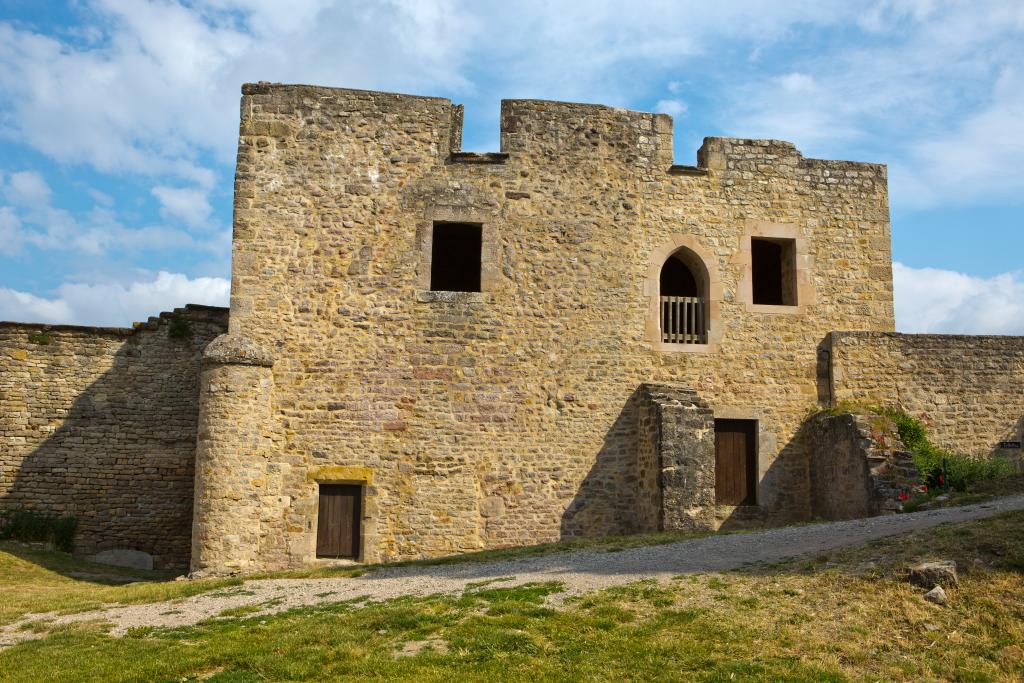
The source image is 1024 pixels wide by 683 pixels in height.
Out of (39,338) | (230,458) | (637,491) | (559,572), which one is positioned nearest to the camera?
(559,572)

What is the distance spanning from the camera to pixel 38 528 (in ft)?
47.2

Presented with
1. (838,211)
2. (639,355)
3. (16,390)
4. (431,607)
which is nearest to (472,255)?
(639,355)

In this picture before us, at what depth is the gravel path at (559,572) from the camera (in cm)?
943

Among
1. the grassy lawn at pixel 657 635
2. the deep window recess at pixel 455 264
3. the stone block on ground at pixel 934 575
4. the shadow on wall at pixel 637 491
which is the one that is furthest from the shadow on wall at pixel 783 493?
the stone block on ground at pixel 934 575

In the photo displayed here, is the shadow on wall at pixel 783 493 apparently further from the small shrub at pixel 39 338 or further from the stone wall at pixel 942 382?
the small shrub at pixel 39 338

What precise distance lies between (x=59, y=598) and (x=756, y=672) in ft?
27.6

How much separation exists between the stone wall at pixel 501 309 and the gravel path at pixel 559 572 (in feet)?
8.43

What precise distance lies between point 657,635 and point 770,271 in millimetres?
10405

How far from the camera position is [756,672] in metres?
6.78

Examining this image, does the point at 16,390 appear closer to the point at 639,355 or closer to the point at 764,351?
the point at 639,355

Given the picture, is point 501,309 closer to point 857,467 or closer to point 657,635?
point 857,467

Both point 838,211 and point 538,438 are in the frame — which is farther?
point 838,211

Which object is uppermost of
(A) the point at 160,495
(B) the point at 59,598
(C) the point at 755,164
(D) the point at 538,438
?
(C) the point at 755,164

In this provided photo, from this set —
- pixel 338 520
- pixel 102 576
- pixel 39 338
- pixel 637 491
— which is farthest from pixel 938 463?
pixel 39 338
